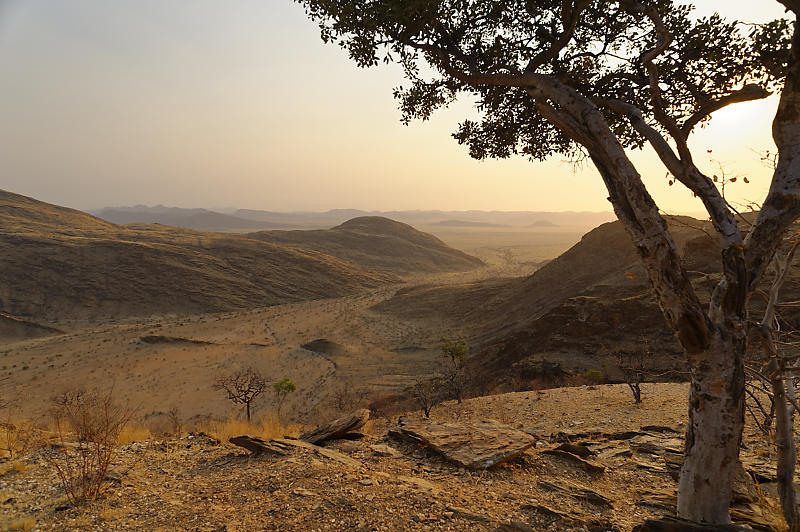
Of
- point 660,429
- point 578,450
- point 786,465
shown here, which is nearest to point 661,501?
point 786,465

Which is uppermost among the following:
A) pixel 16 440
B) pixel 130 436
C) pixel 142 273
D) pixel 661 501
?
pixel 661 501

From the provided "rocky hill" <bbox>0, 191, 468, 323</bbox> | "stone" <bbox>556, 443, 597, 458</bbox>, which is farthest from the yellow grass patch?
"rocky hill" <bbox>0, 191, 468, 323</bbox>

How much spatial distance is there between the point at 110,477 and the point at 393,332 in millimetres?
32417

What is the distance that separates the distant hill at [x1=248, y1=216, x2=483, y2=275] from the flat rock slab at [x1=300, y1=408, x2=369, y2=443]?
7188 cm

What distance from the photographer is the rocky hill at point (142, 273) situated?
152 feet

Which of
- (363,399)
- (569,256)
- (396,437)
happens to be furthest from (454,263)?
(396,437)

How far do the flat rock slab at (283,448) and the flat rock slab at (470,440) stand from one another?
146 centimetres

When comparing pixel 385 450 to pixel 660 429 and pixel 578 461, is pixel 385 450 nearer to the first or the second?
pixel 578 461

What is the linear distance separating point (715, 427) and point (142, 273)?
6212cm

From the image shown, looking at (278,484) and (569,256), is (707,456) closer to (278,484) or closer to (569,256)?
(278,484)

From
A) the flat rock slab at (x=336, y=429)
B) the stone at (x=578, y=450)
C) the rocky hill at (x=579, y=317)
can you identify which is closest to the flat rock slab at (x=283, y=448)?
the flat rock slab at (x=336, y=429)

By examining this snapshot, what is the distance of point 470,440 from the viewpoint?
23.7 feet

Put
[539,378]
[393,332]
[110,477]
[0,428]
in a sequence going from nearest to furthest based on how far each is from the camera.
Result: [110,477] → [0,428] → [539,378] → [393,332]

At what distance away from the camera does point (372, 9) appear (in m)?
6.45
